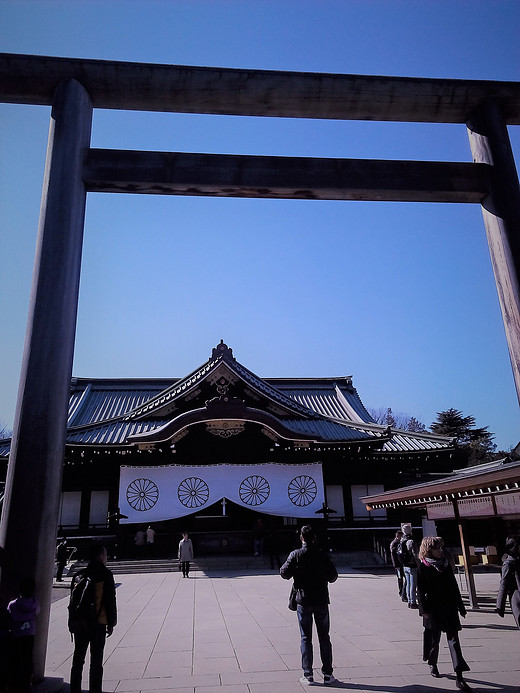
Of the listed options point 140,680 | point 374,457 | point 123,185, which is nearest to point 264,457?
point 374,457

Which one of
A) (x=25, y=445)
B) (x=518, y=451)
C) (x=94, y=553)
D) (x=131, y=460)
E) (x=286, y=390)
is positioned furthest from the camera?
(x=286, y=390)

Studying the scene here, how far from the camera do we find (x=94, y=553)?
4777 millimetres

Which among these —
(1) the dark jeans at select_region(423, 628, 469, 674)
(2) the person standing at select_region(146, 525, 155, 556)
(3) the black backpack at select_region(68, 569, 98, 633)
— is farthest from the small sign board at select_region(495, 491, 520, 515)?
(2) the person standing at select_region(146, 525, 155, 556)

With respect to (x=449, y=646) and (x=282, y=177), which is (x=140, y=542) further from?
(x=282, y=177)

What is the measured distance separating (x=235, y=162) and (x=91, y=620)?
493 cm

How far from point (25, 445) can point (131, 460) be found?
13846 mm

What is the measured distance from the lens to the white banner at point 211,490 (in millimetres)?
16328

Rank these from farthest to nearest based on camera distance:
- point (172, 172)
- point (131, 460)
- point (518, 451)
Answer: point (131, 460), point (518, 451), point (172, 172)

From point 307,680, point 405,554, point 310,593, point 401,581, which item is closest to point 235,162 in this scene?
point 310,593

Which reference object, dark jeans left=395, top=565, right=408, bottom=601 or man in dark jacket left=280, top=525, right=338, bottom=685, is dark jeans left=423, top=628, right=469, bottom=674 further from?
dark jeans left=395, top=565, right=408, bottom=601

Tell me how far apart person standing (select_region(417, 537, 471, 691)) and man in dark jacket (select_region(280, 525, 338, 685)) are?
1.00 metres

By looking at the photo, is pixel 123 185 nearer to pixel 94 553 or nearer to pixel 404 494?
pixel 94 553

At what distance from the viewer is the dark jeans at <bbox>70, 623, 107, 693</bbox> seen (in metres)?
4.41

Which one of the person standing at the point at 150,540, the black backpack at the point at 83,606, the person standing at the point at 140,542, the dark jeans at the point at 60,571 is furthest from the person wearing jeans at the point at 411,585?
the person standing at the point at 140,542
